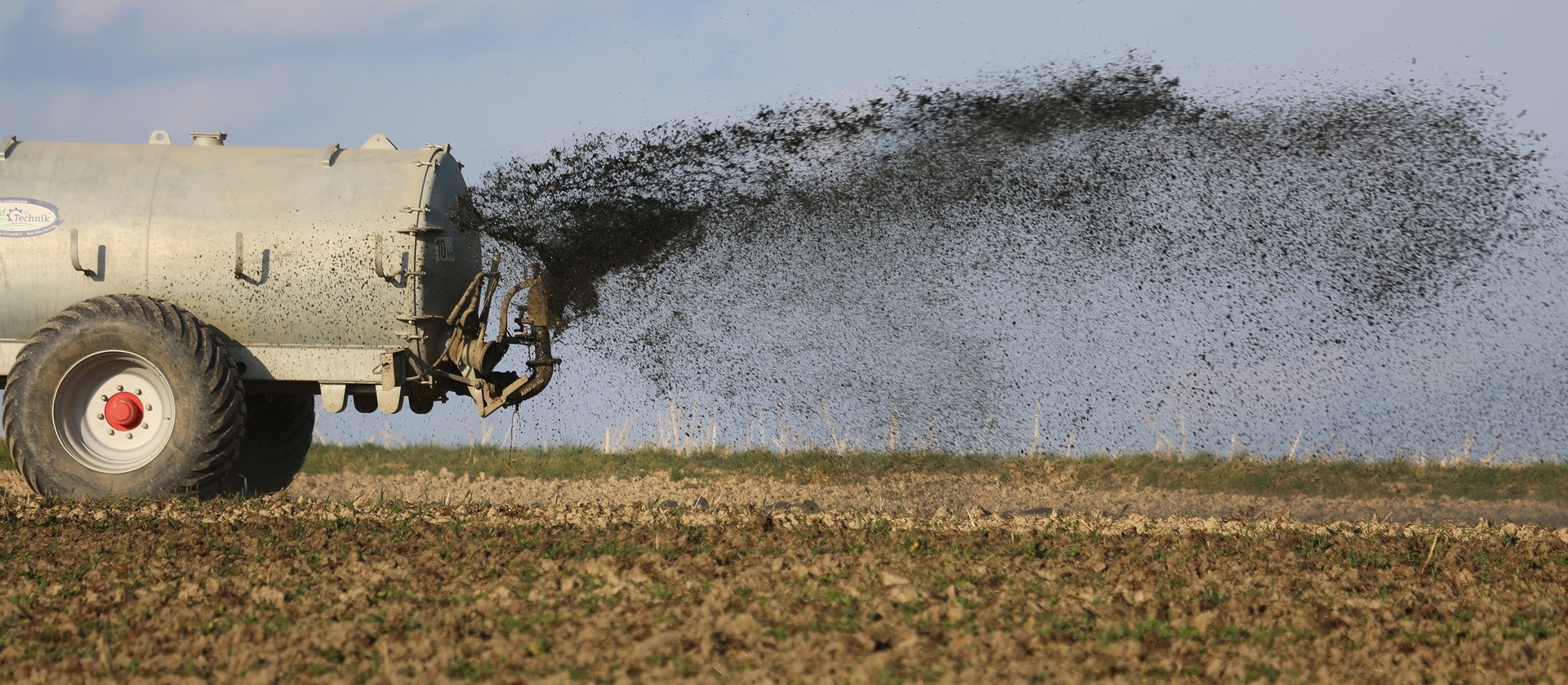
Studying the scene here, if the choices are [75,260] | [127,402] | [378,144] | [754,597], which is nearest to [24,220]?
[75,260]

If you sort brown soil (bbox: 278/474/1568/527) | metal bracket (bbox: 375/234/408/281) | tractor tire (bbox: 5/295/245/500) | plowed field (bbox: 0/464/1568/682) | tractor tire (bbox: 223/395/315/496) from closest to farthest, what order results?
plowed field (bbox: 0/464/1568/682) → tractor tire (bbox: 5/295/245/500) → metal bracket (bbox: 375/234/408/281) → tractor tire (bbox: 223/395/315/496) → brown soil (bbox: 278/474/1568/527)

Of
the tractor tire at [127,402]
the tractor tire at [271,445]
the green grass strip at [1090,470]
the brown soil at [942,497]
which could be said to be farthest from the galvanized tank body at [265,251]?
the green grass strip at [1090,470]

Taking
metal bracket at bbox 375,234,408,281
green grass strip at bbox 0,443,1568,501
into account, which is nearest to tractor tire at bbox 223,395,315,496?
metal bracket at bbox 375,234,408,281

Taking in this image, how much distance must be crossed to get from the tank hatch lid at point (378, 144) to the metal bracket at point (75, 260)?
2.09m

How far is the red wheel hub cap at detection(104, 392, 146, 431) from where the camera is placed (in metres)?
9.88

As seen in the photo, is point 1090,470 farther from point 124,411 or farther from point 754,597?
point 124,411

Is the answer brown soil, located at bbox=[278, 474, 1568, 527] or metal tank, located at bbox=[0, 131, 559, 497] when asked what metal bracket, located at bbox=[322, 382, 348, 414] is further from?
brown soil, located at bbox=[278, 474, 1568, 527]

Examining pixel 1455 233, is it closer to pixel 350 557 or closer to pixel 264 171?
pixel 350 557

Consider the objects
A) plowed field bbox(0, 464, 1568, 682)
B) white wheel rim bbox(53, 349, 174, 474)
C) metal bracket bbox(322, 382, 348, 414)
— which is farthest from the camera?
metal bracket bbox(322, 382, 348, 414)

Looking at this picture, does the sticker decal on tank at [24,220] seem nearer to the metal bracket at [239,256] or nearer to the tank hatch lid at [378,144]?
the metal bracket at [239,256]

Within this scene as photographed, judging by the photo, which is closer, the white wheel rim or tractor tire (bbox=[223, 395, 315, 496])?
the white wheel rim

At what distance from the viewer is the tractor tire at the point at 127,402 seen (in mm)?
9586

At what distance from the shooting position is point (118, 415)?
9.89m

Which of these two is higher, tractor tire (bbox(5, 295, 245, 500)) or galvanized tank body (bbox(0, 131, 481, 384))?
galvanized tank body (bbox(0, 131, 481, 384))
